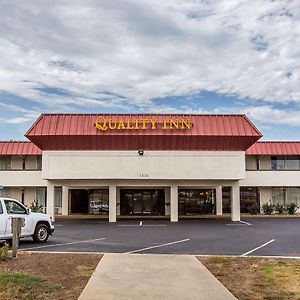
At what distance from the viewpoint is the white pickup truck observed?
15797 millimetres

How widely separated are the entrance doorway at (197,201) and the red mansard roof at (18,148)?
1255 cm

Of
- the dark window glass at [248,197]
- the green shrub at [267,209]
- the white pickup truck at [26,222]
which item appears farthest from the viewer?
the dark window glass at [248,197]

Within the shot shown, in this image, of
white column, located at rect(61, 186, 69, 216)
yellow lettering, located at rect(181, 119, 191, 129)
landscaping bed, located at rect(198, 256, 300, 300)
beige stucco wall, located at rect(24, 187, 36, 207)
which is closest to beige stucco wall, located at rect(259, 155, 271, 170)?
yellow lettering, located at rect(181, 119, 191, 129)

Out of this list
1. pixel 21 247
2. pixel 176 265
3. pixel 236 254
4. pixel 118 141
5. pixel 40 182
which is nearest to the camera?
pixel 176 265

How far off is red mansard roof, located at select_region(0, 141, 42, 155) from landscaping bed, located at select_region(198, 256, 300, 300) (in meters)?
27.6

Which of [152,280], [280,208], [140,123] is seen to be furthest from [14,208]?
[280,208]

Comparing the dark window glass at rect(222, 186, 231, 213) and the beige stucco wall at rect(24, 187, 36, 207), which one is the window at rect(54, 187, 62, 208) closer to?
the beige stucco wall at rect(24, 187, 36, 207)

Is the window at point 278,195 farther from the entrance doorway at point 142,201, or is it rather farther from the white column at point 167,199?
the entrance doorway at point 142,201

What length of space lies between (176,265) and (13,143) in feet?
98.5

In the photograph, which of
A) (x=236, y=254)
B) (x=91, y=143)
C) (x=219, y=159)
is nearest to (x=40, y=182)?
(x=91, y=143)

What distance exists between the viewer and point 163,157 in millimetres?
29609

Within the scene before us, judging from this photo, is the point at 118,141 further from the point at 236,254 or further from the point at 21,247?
the point at 236,254

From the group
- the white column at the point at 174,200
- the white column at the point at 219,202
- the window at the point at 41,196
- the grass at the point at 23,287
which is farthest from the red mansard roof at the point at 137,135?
the grass at the point at 23,287

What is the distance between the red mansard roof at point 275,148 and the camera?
1512 inches
